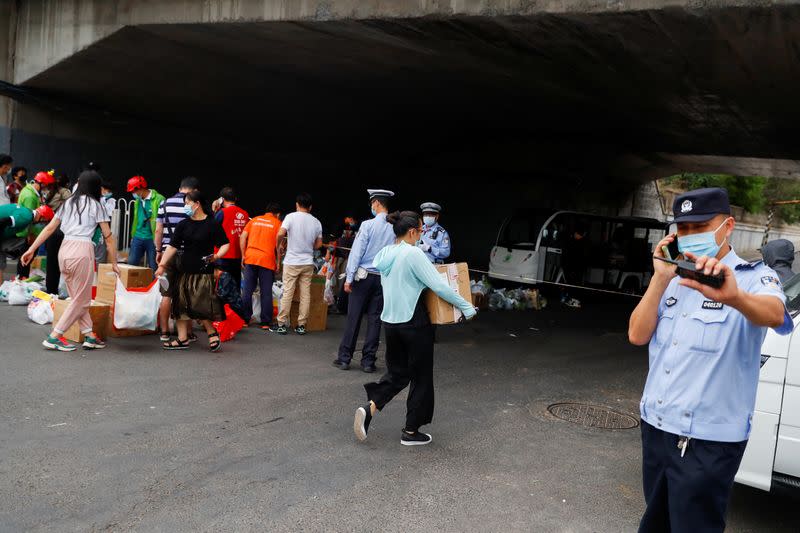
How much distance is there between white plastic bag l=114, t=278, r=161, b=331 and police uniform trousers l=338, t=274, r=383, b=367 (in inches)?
89.7

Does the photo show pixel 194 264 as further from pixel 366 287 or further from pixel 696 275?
pixel 696 275

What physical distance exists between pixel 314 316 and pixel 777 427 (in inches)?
281

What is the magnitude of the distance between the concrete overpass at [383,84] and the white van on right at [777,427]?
493 centimetres

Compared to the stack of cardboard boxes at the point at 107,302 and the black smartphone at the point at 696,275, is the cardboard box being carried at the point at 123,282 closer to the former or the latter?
the stack of cardboard boxes at the point at 107,302

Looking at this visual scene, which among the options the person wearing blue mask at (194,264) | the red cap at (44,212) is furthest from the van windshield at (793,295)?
the red cap at (44,212)

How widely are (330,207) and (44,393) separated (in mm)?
18167

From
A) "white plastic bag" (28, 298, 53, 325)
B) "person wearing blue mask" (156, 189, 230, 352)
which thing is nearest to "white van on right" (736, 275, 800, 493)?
"person wearing blue mask" (156, 189, 230, 352)

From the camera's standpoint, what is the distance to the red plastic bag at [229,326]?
926cm

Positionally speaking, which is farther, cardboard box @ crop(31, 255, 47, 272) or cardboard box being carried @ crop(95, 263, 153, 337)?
cardboard box @ crop(31, 255, 47, 272)

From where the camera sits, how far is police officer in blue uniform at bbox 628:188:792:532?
275cm

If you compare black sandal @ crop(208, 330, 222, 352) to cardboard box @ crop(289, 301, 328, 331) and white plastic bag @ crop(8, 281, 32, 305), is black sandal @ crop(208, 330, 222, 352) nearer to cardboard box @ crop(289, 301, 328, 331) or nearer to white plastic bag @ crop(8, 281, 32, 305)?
cardboard box @ crop(289, 301, 328, 331)

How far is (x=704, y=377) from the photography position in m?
2.82

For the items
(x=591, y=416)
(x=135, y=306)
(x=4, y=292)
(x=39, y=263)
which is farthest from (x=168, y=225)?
(x=591, y=416)

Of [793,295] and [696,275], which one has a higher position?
[696,275]
